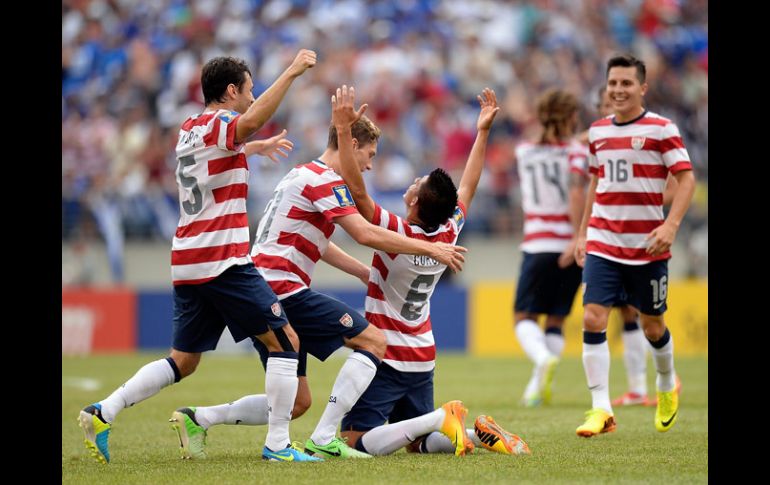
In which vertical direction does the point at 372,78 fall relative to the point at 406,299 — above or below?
above

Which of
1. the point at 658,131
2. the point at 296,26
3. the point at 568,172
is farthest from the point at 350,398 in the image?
the point at 296,26

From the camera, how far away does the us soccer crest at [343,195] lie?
20.0 ft

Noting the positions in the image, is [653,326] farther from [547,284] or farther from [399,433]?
[547,284]

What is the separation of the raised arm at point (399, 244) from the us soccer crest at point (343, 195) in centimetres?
13

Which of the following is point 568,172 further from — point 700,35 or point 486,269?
point 700,35

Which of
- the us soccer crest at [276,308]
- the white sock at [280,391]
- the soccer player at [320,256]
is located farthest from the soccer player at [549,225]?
the us soccer crest at [276,308]

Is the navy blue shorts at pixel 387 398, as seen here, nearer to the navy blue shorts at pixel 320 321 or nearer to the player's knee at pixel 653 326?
the navy blue shorts at pixel 320 321

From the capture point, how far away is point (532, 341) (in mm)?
9859

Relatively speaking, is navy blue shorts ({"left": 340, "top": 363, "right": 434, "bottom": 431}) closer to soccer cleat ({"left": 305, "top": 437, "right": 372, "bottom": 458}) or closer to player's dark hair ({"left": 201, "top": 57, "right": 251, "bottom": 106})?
soccer cleat ({"left": 305, "top": 437, "right": 372, "bottom": 458})

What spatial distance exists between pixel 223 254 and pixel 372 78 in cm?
1406

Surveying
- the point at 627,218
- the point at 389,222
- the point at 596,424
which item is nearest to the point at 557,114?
the point at 627,218

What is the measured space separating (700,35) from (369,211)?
16.3 m

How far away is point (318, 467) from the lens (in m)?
5.72

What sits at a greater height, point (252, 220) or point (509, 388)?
Result: point (252, 220)
